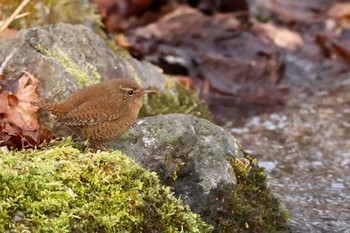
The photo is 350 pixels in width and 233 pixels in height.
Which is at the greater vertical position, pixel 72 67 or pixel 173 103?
pixel 72 67

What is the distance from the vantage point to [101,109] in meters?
4.61

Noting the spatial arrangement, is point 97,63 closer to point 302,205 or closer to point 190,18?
point 302,205

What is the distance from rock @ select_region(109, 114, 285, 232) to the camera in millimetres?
4254

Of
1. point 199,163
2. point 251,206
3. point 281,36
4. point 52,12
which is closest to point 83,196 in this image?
point 199,163

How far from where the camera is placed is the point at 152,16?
1126cm

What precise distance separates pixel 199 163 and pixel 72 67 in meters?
1.74

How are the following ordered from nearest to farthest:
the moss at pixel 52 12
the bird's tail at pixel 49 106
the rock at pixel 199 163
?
the rock at pixel 199 163, the bird's tail at pixel 49 106, the moss at pixel 52 12

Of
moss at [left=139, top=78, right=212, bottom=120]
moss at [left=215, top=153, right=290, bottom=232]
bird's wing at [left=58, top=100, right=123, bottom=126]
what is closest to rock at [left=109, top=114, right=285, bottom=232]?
moss at [left=215, top=153, right=290, bottom=232]

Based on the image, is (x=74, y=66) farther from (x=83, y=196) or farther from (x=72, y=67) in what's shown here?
(x=83, y=196)

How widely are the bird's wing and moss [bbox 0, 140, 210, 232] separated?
1.83 ft

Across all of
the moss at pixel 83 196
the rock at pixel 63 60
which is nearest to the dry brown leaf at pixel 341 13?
the rock at pixel 63 60

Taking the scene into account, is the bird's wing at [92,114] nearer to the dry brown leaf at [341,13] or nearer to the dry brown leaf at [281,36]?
the dry brown leaf at [281,36]

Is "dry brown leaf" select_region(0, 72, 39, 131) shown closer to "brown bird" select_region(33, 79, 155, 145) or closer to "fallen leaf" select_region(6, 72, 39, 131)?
"fallen leaf" select_region(6, 72, 39, 131)

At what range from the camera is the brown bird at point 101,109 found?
4.51 m
